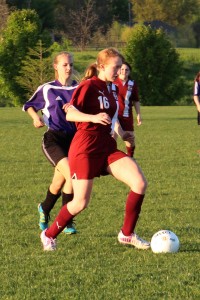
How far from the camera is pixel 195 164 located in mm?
14711

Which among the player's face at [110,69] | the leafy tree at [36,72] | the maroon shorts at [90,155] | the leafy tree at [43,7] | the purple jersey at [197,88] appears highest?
the player's face at [110,69]

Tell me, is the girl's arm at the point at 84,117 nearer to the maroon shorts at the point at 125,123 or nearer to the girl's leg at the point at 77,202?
the girl's leg at the point at 77,202

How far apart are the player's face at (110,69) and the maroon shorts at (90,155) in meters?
0.51

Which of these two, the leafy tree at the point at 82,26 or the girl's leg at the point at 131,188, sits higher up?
the girl's leg at the point at 131,188

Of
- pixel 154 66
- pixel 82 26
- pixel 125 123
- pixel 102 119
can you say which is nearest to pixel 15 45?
pixel 154 66

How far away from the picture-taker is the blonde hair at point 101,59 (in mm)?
6883

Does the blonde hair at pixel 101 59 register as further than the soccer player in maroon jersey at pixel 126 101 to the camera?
No

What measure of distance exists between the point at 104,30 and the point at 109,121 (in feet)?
305

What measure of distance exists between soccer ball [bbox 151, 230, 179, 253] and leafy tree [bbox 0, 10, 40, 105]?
1818 inches

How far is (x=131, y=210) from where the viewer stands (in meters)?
7.13

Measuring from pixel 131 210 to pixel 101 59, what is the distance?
1365 mm

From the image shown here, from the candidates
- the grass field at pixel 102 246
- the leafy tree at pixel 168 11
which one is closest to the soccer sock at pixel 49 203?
the grass field at pixel 102 246

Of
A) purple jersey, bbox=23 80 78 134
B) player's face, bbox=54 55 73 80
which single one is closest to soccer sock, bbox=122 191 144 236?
purple jersey, bbox=23 80 78 134

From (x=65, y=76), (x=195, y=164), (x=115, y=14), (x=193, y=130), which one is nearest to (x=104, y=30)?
(x=115, y=14)
